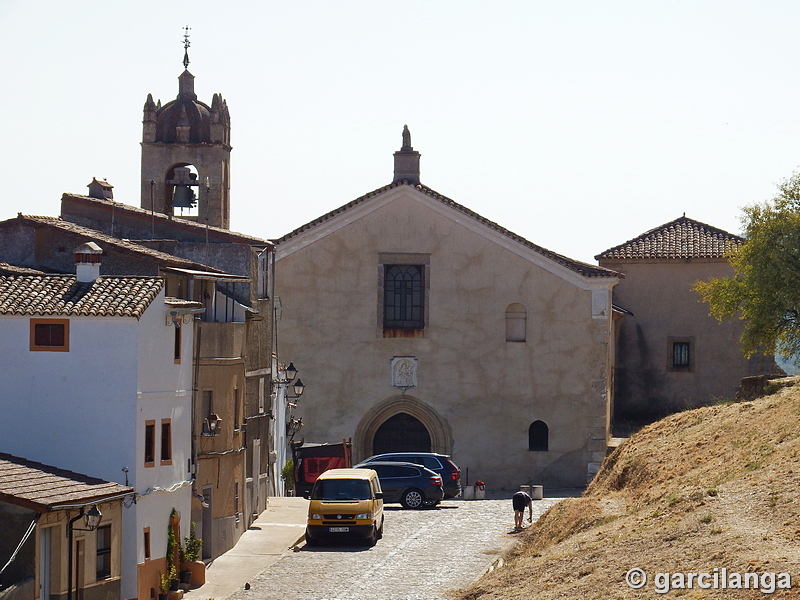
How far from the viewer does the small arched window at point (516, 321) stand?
1764 inches

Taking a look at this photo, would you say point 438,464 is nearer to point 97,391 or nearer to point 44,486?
point 97,391

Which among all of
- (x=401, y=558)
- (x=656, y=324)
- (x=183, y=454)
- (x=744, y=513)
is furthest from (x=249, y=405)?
(x=656, y=324)

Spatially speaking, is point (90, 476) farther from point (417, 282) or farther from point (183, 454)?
point (417, 282)

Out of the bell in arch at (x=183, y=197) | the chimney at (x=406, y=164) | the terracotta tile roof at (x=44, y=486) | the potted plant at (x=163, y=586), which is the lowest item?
the potted plant at (x=163, y=586)

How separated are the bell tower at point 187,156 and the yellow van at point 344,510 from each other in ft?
45.6

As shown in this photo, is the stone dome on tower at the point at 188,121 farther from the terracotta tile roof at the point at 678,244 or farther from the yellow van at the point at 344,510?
the yellow van at the point at 344,510

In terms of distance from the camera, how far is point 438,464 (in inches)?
1547

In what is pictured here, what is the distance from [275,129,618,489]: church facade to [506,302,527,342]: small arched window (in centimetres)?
5

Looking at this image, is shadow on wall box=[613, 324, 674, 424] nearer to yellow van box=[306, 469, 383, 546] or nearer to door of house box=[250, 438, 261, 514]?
door of house box=[250, 438, 261, 514]

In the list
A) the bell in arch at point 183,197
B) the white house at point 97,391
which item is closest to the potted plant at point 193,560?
the white house at point 97,391

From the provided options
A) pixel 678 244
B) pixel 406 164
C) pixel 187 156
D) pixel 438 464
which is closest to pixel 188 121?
pixel 187 156

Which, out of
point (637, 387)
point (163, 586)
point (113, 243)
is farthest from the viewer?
point (637, 387)

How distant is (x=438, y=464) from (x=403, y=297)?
25.3 feet

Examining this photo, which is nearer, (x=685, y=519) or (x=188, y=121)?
(x=685, y=519)
